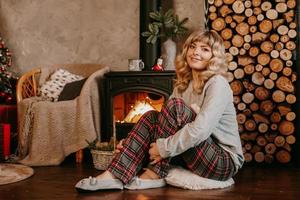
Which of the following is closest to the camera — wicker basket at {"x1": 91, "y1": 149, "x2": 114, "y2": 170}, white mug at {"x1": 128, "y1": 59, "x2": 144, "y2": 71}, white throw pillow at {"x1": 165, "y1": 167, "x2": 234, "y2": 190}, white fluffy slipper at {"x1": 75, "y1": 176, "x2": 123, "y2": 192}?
white fluffy slipper at {"x1": 75, "y1": 176, "x2": 123, "y2": 192}

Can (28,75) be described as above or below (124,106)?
above

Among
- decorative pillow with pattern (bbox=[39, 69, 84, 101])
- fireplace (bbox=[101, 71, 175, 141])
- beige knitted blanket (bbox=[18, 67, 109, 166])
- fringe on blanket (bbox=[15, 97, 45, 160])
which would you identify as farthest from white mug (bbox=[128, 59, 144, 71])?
fringe on blanket (bbox=[15, 97, 45, 160])

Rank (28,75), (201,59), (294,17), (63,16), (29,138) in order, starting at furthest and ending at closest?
(63,16)
(28,75)
(29,138)
(294,17)
(201,59)

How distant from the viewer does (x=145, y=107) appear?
3.67m

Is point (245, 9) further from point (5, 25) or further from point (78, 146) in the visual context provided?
point (5, 25)

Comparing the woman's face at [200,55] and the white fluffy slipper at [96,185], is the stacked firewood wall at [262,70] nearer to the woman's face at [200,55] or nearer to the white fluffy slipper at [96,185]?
the woman's face at [200,55]

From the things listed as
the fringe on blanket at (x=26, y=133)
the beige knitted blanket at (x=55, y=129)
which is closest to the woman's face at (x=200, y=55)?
the beige knitted blanket at (x=55, y=129)

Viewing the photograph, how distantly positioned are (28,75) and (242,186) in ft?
8.56

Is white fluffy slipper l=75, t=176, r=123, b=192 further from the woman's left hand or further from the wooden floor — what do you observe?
the woman's left hand

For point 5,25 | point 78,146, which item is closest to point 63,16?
point 5,25

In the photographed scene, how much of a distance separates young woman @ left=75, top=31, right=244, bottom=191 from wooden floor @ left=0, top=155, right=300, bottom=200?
0.08 meters

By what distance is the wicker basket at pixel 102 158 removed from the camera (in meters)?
3.11

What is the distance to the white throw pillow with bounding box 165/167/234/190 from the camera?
7.77 ft

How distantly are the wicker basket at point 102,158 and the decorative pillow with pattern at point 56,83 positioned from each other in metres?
1.04
